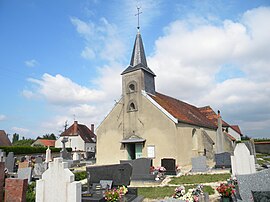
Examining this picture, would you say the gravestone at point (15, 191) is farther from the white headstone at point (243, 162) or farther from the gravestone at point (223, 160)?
the gravestone at point (223, 160)

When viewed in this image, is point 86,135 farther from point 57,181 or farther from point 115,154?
point 57,181

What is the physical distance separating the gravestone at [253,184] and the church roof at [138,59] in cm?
1709

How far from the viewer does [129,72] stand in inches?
920

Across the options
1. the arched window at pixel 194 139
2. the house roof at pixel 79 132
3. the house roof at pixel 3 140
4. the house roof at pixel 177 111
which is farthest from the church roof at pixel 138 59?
the house roof at pixel 3 140

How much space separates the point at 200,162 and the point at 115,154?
916 cm

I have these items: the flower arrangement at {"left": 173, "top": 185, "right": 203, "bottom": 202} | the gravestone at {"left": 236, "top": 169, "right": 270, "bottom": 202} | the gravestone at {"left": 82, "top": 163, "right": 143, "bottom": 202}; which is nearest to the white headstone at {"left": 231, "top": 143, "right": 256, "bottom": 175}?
the gravestone at {"left": 236, "top": 169, "right": 270, "bottom": 202}

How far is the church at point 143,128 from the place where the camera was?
66.0ft

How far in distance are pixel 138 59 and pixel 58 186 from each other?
1932 cm

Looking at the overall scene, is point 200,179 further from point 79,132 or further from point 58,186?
point 79,132

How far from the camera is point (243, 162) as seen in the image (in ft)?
29.5

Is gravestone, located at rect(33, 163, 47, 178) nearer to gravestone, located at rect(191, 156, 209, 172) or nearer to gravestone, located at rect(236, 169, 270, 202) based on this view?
A: gravestone, located at rect(191, 156, 209, 172)

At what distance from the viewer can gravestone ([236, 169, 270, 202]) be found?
20.3ft

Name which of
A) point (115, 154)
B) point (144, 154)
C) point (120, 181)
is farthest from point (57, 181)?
point (115, 154)

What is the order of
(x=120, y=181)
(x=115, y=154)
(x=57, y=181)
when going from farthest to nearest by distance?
(x=115, y=154) < (x=120, y=181) < (x=57, y=181)
